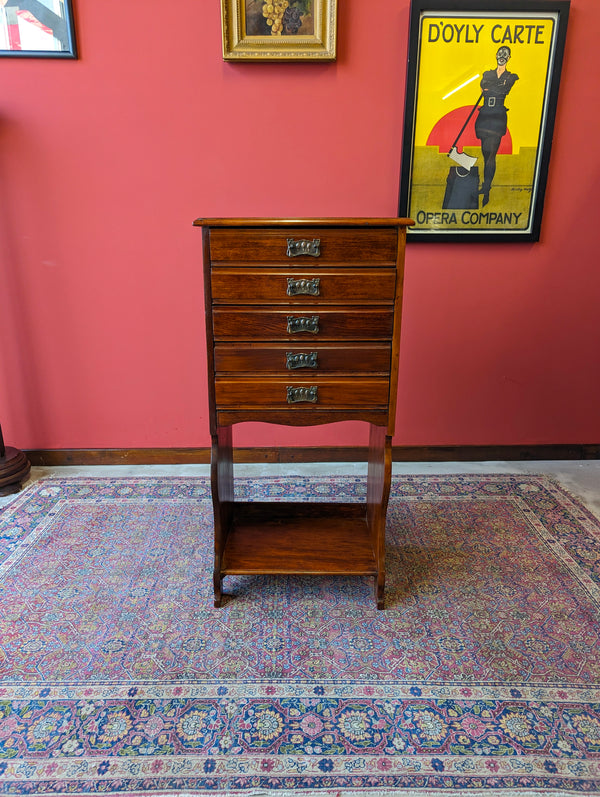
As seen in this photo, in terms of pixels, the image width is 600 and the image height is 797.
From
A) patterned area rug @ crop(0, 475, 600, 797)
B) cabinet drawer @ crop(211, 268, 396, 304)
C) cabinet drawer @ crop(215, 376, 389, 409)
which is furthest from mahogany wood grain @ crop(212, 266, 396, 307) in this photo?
patterned area rug @ crop(0, 475, 600, 797)

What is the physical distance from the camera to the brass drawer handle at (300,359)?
1771mm

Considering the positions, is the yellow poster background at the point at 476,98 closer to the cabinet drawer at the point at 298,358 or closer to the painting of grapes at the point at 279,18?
the painting of grapes at the point at 279,18

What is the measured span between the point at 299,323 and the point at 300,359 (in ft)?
0.39

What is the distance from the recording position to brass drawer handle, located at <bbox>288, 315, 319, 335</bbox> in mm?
1742

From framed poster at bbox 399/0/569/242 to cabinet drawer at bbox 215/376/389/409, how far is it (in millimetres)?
1318

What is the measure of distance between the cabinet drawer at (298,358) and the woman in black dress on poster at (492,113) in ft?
4.91

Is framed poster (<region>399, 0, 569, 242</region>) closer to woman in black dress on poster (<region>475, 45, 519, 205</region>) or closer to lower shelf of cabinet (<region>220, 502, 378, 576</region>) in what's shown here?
woman in black dress on poster (<region>475, 45, 519, 205</region>)

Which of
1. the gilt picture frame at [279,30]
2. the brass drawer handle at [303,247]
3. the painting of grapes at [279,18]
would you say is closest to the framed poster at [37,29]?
the gilt picture frame at [279,30]

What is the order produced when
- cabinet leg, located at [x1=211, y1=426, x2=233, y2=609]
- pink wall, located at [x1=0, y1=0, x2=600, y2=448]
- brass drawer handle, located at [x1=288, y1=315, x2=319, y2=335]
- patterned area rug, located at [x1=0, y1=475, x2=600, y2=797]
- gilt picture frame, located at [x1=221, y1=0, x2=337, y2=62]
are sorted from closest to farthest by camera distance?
patterned area rug, located at [x1=0, y1=475, x2=600, y2=797] → brass drawer handle, located at [x1=288, y1=315, x2=319, y2=335] → cabinet leg, located at [x1=211, y1=426, x2=233, y2=609] → gilt picture frame, located at [x1=221, y1=0, x2=337, y2=62] → pink wall, located at [x1=0, y1=0, x2=600, y2=448]

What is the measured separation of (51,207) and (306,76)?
1420 millimetres

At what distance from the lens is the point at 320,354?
1.77 metres

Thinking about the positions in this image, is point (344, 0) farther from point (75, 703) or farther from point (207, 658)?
point (75, 703)

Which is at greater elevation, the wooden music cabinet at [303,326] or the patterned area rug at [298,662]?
the wooden music cabinet at [303,326]

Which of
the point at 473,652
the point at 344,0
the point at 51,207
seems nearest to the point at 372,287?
the point at 473,652
